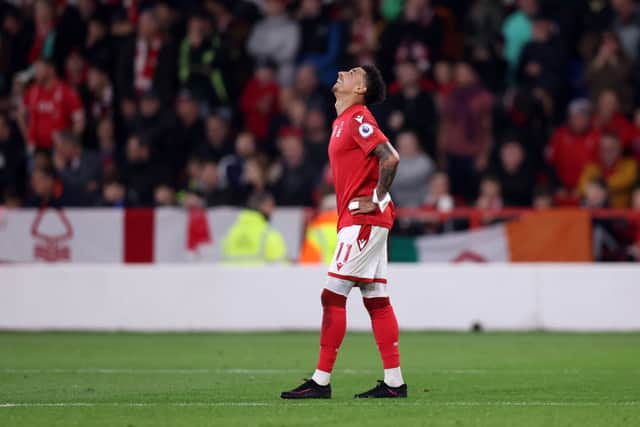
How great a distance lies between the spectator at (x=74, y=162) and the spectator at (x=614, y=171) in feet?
22.5

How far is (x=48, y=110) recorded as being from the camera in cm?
2033

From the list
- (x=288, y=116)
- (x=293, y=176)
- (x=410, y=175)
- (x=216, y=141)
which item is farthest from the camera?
(x=288, y=116)

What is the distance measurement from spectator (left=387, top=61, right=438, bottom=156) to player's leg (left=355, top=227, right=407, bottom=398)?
33.3ft

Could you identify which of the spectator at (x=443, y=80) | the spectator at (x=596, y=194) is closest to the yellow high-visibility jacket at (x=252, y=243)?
the spectator at (x=596, y=194)

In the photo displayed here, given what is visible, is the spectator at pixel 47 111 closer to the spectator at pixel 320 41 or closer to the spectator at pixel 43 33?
the spectator at pixel 43 33

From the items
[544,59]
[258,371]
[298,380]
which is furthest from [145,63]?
[298,380]

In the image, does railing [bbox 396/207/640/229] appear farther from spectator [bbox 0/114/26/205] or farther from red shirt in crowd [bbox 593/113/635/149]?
spectator [bbox 0/114/26/205]

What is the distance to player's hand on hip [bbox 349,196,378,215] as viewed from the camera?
361 inches

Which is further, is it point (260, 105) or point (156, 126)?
point (260, 105)

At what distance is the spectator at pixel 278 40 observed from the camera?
833 inches

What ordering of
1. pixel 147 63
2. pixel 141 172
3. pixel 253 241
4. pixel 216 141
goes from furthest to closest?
1. pixel 147 63
2. pixel 216 141
3. pixel 141 172
4. pixel 253 241

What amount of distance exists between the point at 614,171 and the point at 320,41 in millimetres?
5152

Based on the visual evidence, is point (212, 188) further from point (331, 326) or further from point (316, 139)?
point (331, 326)

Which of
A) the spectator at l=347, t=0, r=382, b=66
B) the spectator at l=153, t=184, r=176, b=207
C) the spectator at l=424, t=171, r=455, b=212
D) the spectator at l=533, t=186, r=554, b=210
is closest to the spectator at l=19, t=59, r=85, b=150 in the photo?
the spectator at l=153, t=184, r=176, b=207
